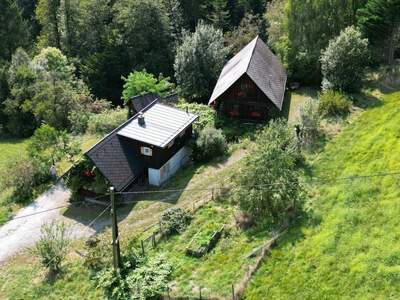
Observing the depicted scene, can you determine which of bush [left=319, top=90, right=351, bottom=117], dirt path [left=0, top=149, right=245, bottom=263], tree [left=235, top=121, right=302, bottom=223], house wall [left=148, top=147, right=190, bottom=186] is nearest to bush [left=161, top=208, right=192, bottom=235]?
dirt path [left=0, top=149, right=245, bottom=263]

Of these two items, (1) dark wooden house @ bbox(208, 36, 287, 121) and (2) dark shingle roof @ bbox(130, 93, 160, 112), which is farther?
(2) dark shingle roof @ bbox(130, 93, 160, 112)

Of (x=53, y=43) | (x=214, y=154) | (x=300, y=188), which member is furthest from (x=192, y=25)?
(x=300, y=188)

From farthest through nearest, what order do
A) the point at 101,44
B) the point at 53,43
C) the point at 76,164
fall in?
1. the point at 53,43
2. the point at 101,44
3. the point at 76,164

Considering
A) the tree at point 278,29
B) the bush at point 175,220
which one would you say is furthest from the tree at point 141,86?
the bush at point 175,220

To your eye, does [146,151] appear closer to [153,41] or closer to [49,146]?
[49,146]

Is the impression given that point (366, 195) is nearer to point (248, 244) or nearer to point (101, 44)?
point (248, 244)

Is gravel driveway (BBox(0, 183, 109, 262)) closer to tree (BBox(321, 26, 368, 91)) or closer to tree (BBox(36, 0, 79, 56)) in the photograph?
tree (BBox(321, 26, 368, 91))
